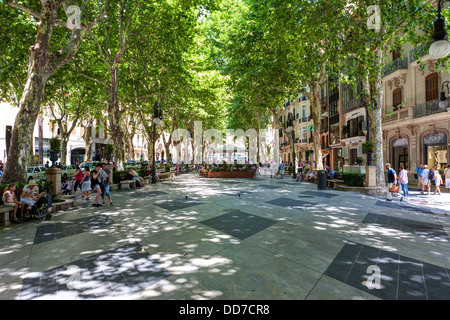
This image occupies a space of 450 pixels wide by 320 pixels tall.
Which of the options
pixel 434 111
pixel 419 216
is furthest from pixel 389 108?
pixel 419 216

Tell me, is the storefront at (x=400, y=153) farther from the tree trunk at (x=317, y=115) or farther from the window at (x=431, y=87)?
the tree trunk at (x=317, y=115)

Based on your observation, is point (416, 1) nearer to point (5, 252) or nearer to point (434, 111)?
point (434, 111)

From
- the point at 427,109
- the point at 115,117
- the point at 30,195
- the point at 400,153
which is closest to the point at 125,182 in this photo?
the point at 115,117

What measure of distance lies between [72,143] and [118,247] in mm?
39800

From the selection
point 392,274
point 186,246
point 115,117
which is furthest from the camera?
point 115,117

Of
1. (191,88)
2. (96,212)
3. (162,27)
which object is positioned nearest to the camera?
(96,212)

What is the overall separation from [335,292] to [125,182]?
13.2 meters

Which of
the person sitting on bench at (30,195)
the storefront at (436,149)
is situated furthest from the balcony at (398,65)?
the person sitting on bench at (30,195)

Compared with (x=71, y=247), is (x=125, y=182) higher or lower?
higher

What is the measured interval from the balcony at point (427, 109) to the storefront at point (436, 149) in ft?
5.57

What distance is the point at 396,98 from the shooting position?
19.5 meters

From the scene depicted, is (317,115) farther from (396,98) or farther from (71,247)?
(71,247)

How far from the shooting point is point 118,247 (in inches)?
173

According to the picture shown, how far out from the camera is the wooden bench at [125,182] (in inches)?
528
